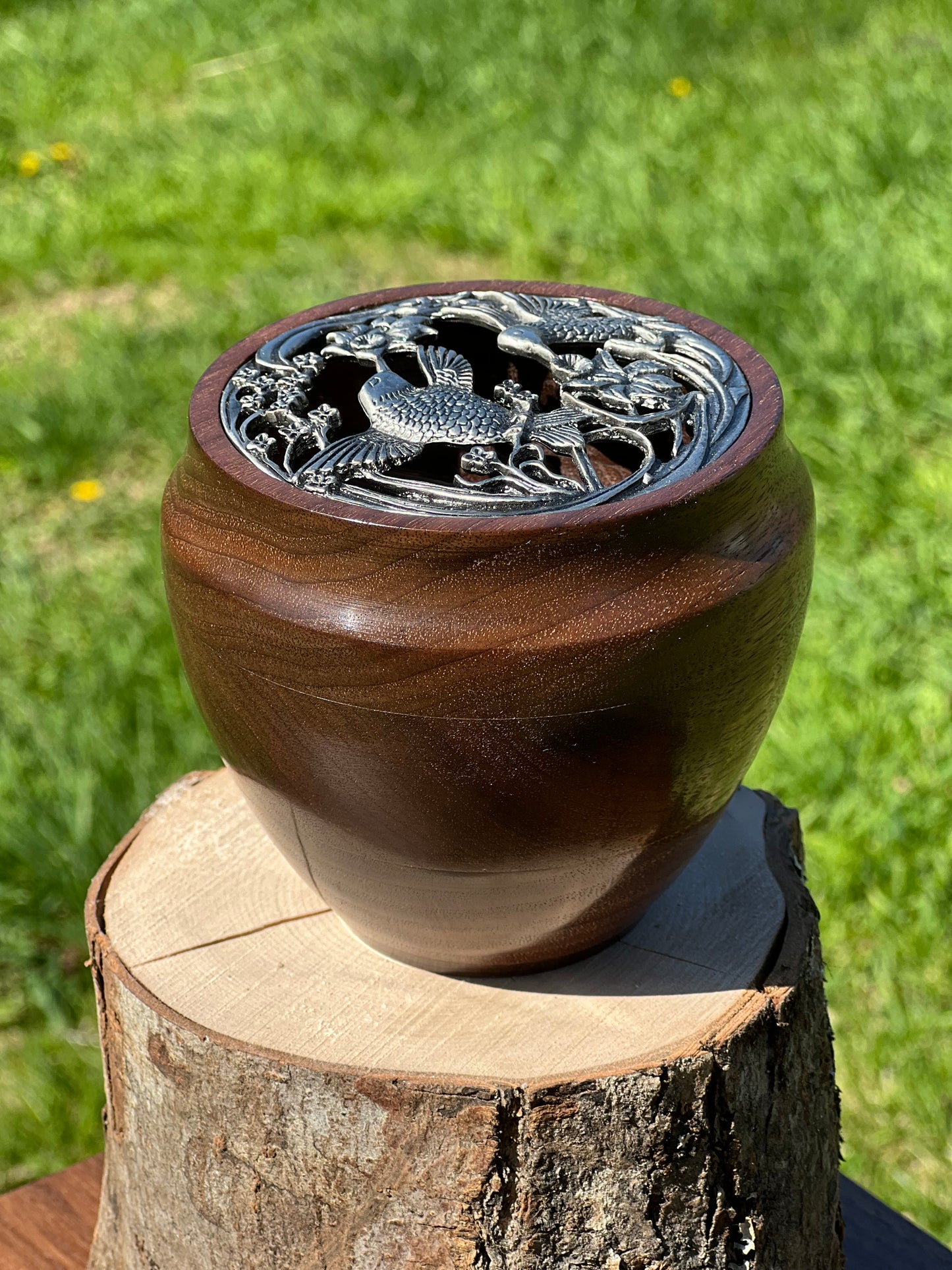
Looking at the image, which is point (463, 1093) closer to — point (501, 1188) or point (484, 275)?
point (501, 1188)

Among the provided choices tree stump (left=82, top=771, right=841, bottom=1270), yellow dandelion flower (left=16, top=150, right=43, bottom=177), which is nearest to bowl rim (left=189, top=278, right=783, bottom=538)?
tree stump (left=82, top=771, right=841, bottom=1270)

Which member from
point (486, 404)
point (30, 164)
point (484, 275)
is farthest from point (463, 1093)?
point (30, 164)

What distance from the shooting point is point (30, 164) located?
4.66 meters

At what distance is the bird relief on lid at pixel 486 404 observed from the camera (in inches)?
48.3

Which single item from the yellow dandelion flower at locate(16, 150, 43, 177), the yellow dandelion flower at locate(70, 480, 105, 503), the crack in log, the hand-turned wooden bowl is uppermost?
the hand-turned wooden bowl

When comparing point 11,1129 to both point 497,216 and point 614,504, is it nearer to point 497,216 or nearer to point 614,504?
point 614,504

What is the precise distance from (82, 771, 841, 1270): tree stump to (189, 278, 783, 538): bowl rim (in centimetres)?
55

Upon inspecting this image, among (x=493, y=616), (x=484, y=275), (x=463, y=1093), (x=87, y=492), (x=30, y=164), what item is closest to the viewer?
(x=493, y=616)

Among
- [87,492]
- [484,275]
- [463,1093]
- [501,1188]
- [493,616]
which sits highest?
[493,616]

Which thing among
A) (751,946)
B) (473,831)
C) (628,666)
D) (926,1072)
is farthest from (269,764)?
(926,1072)

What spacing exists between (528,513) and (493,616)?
0.10 m

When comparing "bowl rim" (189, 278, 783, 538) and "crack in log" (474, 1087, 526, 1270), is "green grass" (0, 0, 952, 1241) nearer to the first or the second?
"crack in log" (474, 1087, 526, 1270)

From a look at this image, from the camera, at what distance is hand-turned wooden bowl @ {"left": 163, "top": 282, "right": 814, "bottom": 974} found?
1.14 meters

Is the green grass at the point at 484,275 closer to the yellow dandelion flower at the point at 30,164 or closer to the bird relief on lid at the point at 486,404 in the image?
the yellow dandelion flower at the point at 30,164
